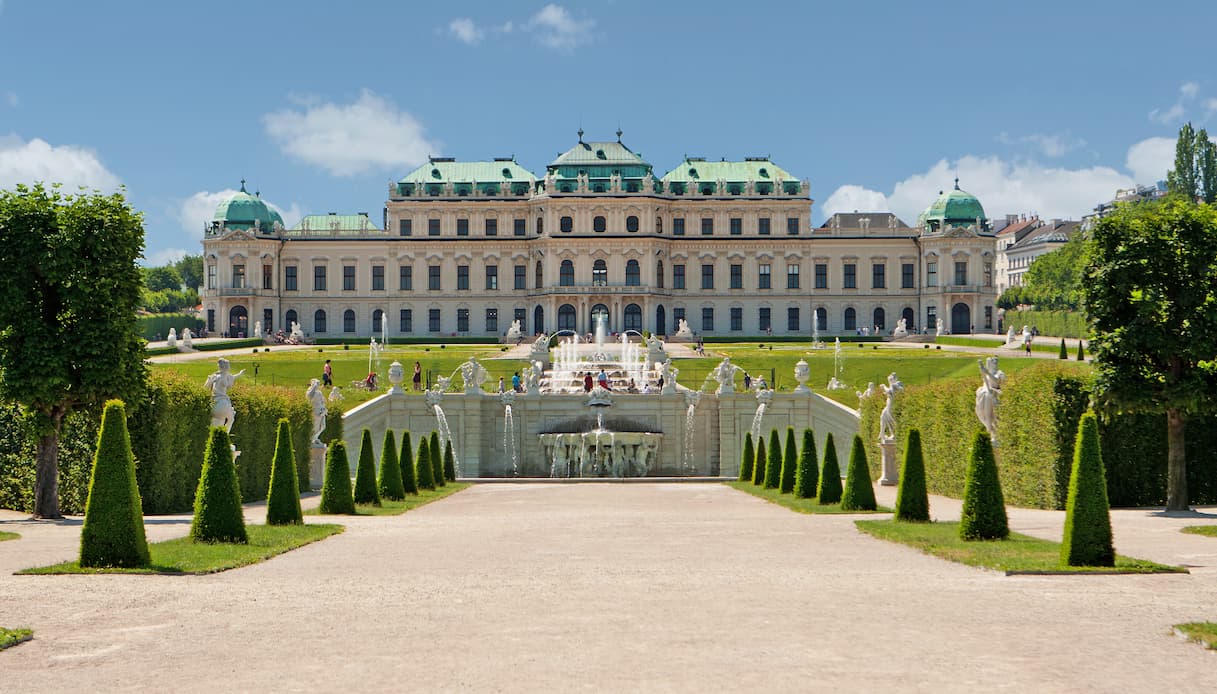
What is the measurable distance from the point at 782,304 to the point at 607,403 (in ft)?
179

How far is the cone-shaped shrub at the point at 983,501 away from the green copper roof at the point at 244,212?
268ft

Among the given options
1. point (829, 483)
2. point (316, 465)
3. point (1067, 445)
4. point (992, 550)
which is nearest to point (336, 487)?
point (829, 483)

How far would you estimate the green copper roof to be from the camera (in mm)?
92062

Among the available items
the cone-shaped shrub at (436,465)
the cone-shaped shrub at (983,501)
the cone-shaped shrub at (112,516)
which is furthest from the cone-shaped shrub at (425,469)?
the cone-shaped shrub at (112,516)

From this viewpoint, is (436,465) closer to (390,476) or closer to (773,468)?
(390,476)

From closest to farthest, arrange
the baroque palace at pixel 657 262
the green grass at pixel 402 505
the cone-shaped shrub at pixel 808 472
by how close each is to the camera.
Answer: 1. the green grass at pixel 402 505
2. the cone-shaped shrub at pixel 808 472
3. the baroque palace at pixel 657 262

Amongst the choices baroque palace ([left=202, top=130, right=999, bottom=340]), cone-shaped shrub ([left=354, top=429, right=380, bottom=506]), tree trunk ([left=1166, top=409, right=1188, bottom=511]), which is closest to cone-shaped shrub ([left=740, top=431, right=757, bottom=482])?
cone-shaped shrub ([left=354, top=429, right=380, bottom=506])

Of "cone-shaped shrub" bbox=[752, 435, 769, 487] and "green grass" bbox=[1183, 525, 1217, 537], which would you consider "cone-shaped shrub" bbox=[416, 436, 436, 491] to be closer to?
"cone-shaped shrub" bbox=[752, 435, 769, 487]

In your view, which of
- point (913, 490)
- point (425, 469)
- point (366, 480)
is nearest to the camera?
point (913, 490)

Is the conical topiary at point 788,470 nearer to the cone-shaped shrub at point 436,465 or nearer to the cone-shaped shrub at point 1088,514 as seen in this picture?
the cone-shaped shrub at point 436,465

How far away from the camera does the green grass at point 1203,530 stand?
15.8 metres

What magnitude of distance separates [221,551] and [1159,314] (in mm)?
14572

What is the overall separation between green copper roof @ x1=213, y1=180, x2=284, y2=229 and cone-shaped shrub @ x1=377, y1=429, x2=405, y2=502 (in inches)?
2810

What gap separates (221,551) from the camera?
1398cm
